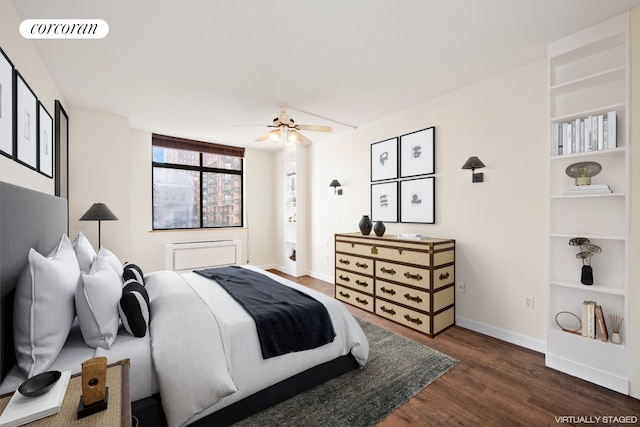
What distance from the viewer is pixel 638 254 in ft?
6.20

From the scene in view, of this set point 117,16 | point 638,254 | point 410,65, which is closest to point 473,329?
point 638,254

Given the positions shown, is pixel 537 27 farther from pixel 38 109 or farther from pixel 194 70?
pixel 38 109

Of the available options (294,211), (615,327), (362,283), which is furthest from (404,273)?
(294,211)

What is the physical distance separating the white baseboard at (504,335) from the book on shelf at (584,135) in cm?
166

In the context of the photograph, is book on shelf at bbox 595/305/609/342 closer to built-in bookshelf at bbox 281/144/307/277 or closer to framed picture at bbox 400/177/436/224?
framed picture at bbox 400/177/436/224

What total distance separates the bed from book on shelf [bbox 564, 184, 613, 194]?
202cm

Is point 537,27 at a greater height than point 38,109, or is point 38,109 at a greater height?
point 537,27

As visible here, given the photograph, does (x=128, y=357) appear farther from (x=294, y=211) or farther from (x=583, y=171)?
(x=294, y=211)

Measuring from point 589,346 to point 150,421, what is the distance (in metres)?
2.94

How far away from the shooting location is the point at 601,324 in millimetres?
2053

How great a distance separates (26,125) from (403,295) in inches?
138

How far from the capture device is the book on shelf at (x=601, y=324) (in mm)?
2029

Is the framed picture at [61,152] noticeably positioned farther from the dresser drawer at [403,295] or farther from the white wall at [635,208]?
the white wall at [635,208]

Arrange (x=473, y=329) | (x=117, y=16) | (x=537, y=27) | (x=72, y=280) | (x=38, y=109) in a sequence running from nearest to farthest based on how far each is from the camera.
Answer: (x=72, y=280), (x=117, y=16), (x=537, y=27), (x=38, y=109), (x=473, y=329)
